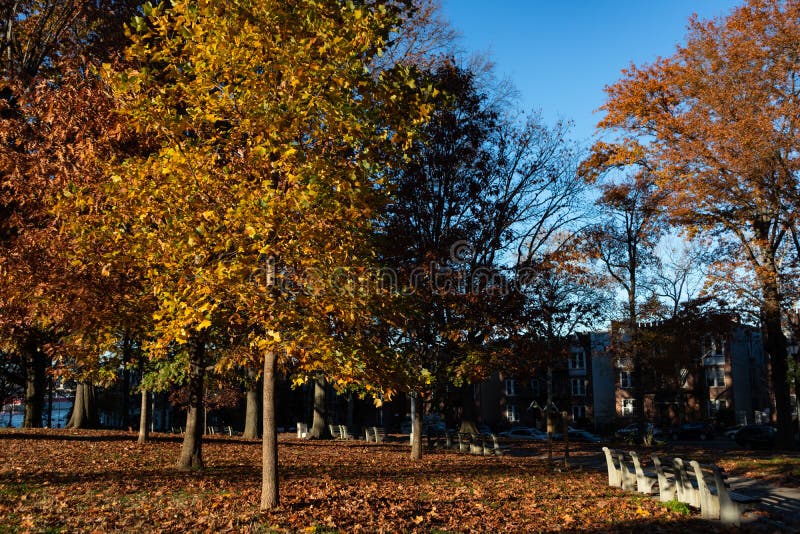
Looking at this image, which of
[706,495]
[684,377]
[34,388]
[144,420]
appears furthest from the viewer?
[684,377]

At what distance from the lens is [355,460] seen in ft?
63.4

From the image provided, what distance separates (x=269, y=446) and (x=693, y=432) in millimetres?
48799

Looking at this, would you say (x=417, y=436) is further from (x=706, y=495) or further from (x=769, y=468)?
(x=706, y=495)

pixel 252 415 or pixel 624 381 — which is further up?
pixel 624 381

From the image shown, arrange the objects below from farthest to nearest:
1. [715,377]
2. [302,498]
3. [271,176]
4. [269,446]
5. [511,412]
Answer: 1. [511,412]
2. [715,377]
3. [302,498]
4. [271,176]
5. [269,446]

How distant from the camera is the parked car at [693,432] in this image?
51312 millimetres

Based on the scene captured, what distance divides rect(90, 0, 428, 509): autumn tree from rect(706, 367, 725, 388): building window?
65082mm

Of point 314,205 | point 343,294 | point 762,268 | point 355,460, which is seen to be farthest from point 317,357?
point 762,268

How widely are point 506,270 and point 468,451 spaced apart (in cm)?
903

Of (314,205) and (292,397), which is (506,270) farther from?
(292,397)

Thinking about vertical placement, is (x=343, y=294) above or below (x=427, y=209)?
below

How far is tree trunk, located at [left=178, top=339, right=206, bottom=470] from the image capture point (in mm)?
14961

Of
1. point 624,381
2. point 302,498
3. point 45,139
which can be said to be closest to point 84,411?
point 45,139

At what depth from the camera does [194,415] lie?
51.3 feet
